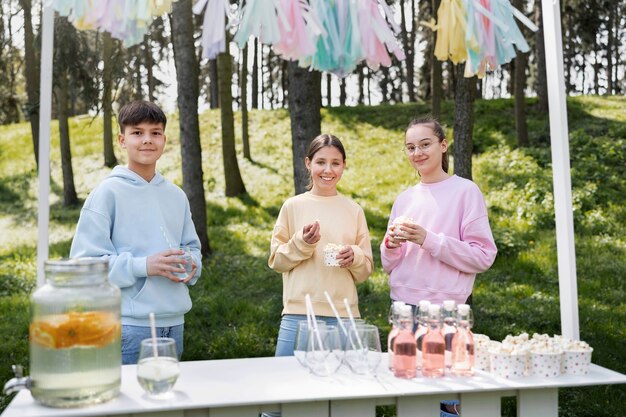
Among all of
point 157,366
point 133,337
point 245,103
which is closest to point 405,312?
point 157,366

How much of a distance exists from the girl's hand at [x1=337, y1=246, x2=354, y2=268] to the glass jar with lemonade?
1.20 meters

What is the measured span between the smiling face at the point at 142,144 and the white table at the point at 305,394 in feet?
2.99

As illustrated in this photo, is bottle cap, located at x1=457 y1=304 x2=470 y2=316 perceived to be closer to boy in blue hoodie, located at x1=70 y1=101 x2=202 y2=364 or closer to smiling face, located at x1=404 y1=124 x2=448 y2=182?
smiling face, located at x1=404 y1=124 x2=448 y2=182

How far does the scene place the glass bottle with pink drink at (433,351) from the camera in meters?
2.44

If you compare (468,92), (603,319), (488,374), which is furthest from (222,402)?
(603,319)

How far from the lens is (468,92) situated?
5.98 meters

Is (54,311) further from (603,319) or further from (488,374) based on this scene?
(603,319)

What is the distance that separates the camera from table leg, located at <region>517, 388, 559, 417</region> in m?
2.50

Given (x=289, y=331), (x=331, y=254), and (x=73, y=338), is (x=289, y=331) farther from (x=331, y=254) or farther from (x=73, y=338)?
(x=73, y=338)

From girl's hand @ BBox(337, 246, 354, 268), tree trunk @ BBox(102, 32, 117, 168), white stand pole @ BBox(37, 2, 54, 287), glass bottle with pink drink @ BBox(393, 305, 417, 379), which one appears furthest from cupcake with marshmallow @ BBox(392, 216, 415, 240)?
tree trunk @ BBox(102, 32, 117, 168)

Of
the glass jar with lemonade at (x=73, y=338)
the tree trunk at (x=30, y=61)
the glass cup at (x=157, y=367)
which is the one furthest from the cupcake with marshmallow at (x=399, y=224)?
the tree trunk at (x=30, y=61)

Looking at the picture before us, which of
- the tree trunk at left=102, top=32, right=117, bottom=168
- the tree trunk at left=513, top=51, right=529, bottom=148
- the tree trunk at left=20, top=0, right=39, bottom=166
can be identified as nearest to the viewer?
the tree trunk at left=102, top=32, right=117, bottom=168

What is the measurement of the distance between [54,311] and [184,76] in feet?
21.3

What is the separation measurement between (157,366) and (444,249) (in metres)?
1.43
